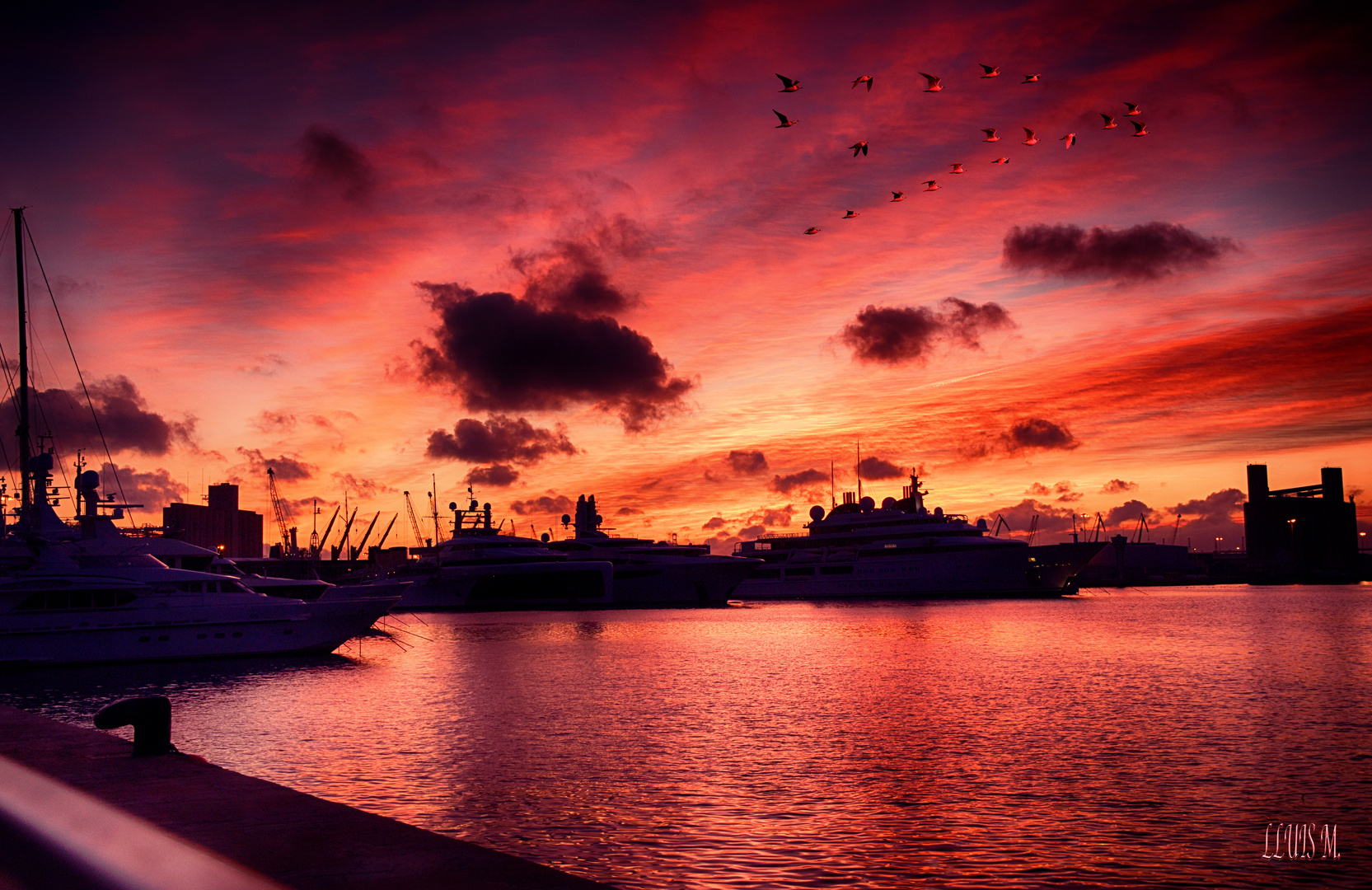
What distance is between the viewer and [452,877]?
31.8 ft

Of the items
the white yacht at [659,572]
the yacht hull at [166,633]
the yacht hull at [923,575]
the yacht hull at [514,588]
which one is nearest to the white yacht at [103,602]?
the yacht hull at [166,633]

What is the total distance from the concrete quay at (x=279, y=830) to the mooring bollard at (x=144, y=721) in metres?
0.30

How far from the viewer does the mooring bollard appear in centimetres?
1789

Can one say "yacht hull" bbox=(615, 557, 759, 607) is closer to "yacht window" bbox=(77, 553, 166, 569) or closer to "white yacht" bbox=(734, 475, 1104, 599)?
"white yacht" bbox=(734, 475, 1104, 599)

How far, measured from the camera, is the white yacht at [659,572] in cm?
15438

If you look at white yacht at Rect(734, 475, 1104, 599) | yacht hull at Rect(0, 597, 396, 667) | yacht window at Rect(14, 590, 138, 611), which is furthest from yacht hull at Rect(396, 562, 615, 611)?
yacht window at Rect(14, 590, 138, 611)

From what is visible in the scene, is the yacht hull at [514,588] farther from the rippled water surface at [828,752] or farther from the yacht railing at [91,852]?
the yacht railing at [91,852]

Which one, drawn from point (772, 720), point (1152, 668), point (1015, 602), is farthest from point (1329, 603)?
point (772, 720)

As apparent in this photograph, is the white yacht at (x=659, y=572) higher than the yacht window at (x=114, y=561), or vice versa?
the yacht window at (x=114, y=561)

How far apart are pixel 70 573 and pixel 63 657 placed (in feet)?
14.5

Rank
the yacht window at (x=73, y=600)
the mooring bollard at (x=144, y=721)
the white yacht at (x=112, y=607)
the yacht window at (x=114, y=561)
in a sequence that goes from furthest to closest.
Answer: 1. the yacht window at (x=114, y=561)
2. the yacht window at (x=73, y=600)
3. the white yacht at (x=112, y=607)
4. the mooring bollard at (x=144, y=721)

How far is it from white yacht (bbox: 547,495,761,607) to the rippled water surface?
87.1 metres

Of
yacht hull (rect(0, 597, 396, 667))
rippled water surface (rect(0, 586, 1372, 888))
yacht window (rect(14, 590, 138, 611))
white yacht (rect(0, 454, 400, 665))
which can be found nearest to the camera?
rippled water surface (rect(0, 586, 1372, 888))

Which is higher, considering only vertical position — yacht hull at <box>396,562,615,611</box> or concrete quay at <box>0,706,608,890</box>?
concrete quay at <box>0,706,608,890</box>
